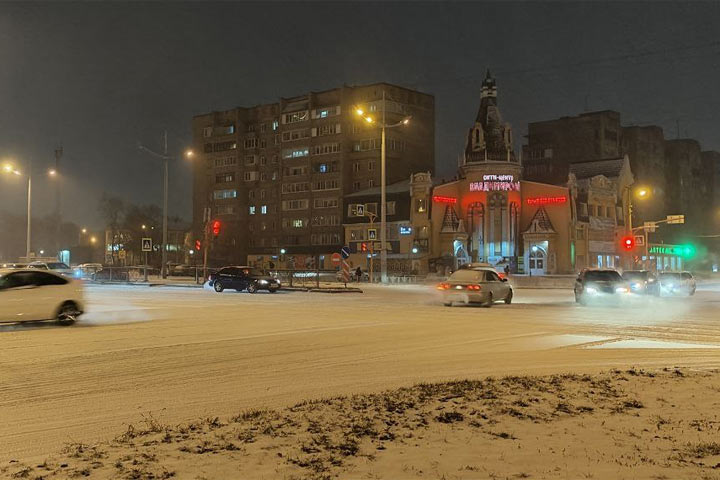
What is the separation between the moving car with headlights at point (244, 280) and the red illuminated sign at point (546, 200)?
44082 millimetres

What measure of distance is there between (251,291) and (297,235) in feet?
203

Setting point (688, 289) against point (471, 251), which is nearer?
point (688, 289)

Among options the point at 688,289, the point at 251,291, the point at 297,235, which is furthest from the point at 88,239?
the point at 688,289

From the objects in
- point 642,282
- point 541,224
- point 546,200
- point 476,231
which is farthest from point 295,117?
point 642,282

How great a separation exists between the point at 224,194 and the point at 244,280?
75.4m

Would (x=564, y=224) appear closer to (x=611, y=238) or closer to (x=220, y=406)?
(x=611, y=238)

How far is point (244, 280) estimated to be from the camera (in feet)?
125

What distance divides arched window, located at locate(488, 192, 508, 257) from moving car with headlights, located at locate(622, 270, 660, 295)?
34250mm

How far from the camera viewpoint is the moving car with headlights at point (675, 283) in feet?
135

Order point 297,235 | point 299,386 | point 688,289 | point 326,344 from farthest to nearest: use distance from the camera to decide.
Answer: point 297,235
point 688,289
point 326,344
point 299,386

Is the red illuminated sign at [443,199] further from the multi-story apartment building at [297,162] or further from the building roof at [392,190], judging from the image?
the multi-story apartment building at [297,162]

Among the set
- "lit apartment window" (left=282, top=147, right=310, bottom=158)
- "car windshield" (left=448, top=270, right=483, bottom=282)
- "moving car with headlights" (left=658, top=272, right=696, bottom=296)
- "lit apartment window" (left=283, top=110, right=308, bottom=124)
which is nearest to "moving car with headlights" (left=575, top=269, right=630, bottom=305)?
"car windshield" (left=448, top=270, right=483, bottom=282)

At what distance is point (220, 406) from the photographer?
8.22 meters

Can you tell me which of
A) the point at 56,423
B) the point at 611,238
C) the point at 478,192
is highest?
the point at 478,192
